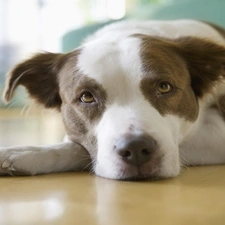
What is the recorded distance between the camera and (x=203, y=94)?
2.48 m

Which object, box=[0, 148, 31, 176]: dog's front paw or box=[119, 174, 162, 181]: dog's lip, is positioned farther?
box=[0, 148, 31, 176]: dog's front paw

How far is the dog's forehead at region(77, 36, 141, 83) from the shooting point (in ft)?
7.09

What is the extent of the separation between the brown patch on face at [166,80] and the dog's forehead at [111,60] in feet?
0.12

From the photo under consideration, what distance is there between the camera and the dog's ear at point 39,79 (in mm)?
2539

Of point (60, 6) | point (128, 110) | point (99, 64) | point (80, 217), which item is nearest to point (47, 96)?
point (99, 64)

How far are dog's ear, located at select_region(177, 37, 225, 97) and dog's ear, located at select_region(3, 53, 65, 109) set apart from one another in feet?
1.84

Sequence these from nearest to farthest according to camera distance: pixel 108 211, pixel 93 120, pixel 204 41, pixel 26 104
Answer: pixel 108 211
pixel 93 120
pixel 204 41
pixel 26 104

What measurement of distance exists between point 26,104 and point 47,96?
0.71 feet

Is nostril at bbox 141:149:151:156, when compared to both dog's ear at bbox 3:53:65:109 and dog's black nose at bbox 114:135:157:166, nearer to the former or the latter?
dog's black nose at bbox 114:135:157:166

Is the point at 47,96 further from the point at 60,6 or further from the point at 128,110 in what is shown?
the point at 60,6

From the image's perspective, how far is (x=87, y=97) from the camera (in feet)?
7.25

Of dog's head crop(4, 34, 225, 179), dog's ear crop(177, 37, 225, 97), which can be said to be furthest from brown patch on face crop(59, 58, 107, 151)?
dog's ear crop(177, 37, 225, 97)

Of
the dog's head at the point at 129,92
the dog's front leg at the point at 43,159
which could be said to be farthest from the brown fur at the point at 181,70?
the dog's front leg at the point at 43,159

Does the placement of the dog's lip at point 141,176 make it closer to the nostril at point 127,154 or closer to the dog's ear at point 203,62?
the nostril at point 127,154
